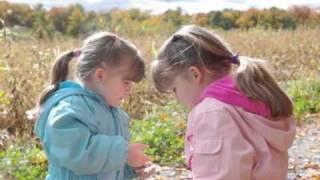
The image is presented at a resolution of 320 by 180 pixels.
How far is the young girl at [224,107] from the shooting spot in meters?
2.43

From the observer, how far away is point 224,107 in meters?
2.45

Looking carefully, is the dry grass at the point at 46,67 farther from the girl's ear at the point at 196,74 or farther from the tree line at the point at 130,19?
the girl's ear at the point at 196,74

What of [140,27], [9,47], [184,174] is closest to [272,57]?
[140,27]

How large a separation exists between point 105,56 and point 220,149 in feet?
1.94

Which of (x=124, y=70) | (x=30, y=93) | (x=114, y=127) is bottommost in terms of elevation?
(x=30, y=93)

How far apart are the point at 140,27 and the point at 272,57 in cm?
191

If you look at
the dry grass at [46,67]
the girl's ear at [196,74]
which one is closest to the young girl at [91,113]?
the girl's ear at [196,74]

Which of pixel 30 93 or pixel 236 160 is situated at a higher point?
pixel 236 160

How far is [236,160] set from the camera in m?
2.42

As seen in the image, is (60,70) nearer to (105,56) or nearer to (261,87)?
(105,56)

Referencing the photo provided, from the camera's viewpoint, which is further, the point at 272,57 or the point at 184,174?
the point at 272,57

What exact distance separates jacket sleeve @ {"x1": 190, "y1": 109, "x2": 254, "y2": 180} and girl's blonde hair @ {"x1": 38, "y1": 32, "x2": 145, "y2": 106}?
441mm

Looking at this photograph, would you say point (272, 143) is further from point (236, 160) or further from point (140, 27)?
point (140, 27)

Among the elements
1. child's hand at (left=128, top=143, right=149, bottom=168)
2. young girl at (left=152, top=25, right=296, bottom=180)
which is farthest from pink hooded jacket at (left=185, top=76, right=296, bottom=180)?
child's hand at (left=128, top=143, right=149, bottom=168)
